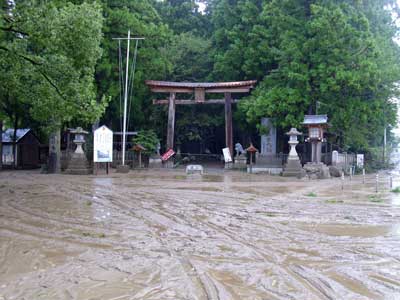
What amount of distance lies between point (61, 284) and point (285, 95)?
2409cm

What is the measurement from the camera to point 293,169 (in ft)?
85.0

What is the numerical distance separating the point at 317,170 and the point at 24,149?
76.5 ft

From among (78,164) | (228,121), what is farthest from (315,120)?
(78,164)

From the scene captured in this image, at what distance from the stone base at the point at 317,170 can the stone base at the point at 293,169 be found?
43cm

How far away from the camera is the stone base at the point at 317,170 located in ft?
83.4

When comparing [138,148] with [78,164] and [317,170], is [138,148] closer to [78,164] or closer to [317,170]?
[78,164]

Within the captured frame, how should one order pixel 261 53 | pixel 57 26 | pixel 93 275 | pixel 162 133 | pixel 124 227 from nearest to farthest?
pixel 93 275 → pixel 124 227 → pixel 57 26 → pixel 261 53 → pixel 162 133

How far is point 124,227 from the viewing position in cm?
909

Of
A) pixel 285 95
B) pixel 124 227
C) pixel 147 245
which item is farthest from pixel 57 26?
pixel 285 95

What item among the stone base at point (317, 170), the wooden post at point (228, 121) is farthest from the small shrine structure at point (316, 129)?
the wooden post at point (228, 121)

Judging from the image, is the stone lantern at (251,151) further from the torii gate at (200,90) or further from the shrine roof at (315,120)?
the shrine roof at (315,120)

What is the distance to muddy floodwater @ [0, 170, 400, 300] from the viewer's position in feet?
17.1

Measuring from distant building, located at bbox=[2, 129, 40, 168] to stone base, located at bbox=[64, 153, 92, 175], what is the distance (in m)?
9.29

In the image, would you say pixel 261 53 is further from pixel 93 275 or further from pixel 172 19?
pixel 93 275
